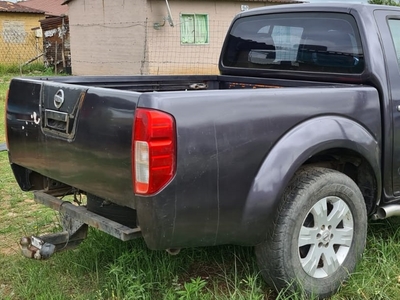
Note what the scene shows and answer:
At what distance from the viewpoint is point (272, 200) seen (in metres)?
2.89

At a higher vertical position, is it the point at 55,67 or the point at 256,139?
the point at 256,139

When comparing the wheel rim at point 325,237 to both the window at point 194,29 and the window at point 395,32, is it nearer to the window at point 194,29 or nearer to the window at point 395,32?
the window at point 395,32

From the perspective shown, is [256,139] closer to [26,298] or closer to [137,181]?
[137,181]

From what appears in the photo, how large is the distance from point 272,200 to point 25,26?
26096mm

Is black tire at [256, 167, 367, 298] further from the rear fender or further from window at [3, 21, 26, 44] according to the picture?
window at [3, 21, 26, 44]

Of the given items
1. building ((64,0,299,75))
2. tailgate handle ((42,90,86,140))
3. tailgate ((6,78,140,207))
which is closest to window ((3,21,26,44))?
building ((64,0,299,75))

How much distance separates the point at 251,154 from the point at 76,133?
100cm

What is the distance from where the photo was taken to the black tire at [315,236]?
3.02 meters

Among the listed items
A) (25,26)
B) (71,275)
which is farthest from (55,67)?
(71,275)

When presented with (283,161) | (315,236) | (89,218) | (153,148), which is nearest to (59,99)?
(89,218)

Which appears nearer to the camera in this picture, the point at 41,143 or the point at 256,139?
the point at 256,139

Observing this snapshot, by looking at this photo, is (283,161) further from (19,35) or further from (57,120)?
(19,35)

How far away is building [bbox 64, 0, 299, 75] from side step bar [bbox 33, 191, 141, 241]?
47.9ft

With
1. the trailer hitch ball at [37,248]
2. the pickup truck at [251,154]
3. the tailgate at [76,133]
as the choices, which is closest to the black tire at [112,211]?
the pickup truck at [251,154]
